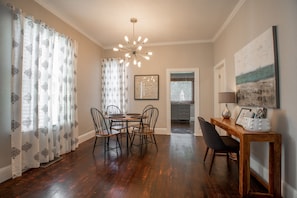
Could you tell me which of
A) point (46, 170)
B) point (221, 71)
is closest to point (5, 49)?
point (46, 170)

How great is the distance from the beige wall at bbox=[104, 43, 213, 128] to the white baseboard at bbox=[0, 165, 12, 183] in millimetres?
3511

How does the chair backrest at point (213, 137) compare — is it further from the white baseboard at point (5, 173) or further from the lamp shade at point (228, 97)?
the white baseboard at point (5, 173)

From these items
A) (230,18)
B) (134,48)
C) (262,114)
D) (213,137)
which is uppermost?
(230,18)

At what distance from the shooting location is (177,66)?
5344mm

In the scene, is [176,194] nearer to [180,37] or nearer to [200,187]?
[200,187]

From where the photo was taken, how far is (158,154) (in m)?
3.49

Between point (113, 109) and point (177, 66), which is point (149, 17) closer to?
point (177, 66)

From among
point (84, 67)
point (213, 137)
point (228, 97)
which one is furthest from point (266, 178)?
point (84, 67)

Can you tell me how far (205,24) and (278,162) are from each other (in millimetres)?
3253

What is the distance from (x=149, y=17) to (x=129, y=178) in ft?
10.3

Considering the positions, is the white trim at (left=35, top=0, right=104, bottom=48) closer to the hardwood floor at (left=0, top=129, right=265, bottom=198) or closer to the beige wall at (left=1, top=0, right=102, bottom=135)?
the beige wall at (left=1, top=0, right=102, bottom=135)

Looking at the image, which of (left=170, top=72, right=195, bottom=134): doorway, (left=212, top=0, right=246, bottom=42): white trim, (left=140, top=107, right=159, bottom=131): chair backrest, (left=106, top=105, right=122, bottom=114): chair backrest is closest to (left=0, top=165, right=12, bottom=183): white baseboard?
(left=140, top=107, right=159, bottom=131): chair backrest

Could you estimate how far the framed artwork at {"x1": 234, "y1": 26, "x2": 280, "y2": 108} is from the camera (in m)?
2.06

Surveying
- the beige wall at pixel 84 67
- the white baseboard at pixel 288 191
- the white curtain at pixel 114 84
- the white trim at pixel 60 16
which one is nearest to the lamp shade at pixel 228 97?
the white baseboard at pixel 288 191
